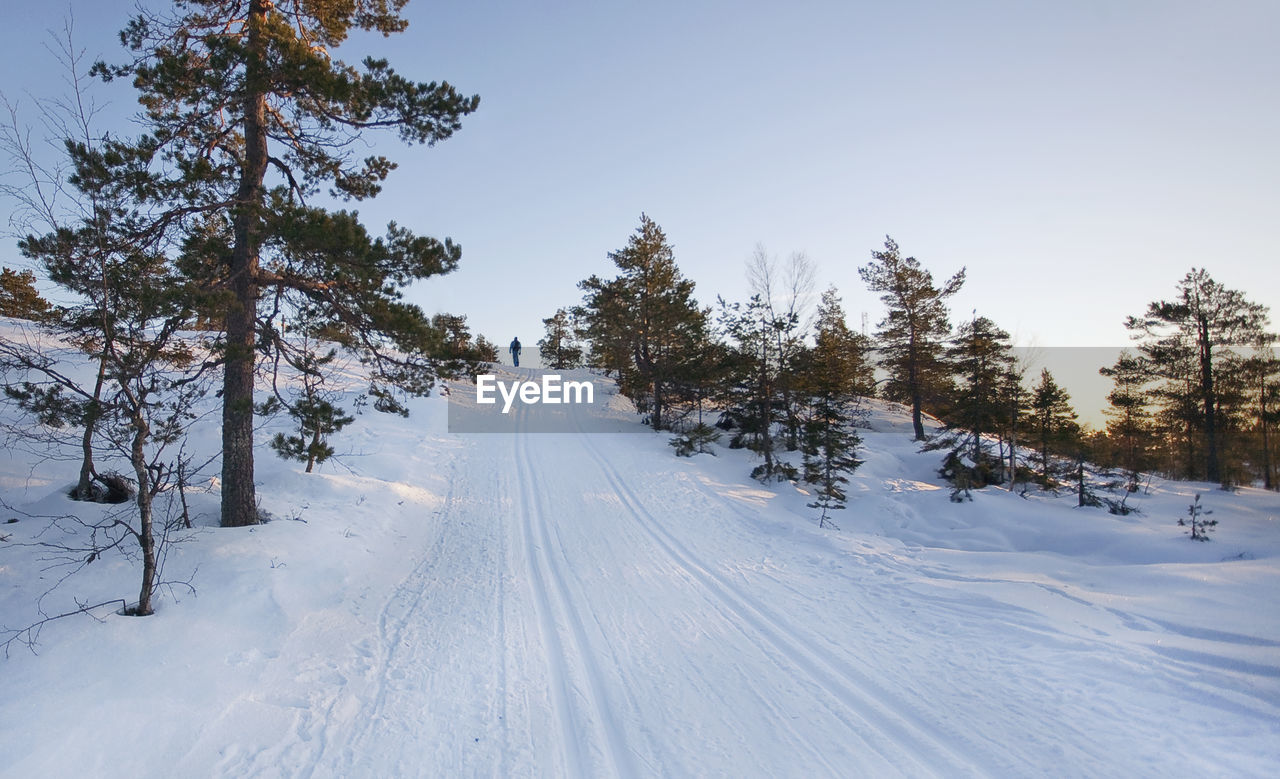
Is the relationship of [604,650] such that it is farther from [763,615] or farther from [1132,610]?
[1132,610]

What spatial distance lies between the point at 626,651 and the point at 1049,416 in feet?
58.1

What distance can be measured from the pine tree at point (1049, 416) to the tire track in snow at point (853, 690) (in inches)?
569

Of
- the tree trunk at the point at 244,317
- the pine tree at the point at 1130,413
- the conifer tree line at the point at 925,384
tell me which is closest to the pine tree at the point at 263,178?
the tree trunk at the point at 244,317

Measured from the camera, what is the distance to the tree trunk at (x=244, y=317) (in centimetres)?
769

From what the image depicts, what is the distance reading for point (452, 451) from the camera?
1786 centimetres

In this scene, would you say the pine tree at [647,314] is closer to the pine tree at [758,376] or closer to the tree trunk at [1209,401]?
the pine tree at [758,376]

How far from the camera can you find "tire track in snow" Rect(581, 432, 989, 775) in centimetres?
419

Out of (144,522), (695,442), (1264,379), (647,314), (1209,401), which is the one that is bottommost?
→ (695,442)

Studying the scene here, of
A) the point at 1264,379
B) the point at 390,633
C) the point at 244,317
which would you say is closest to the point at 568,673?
the point at 390,633

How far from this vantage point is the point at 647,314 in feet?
75.9

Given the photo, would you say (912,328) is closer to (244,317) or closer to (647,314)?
(647,314)

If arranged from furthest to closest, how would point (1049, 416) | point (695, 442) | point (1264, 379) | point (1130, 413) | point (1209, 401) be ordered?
point (1130, 413), point (1264, 379), point (1209, 401), point (695, 442), point (1049, 416)

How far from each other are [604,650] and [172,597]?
5061 millimetres

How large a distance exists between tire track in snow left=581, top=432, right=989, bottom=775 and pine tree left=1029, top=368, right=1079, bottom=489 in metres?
14.5
